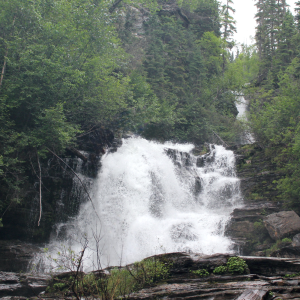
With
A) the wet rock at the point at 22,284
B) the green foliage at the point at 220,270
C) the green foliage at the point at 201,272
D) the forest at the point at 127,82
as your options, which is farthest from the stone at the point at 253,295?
the forest at the point at 127,82

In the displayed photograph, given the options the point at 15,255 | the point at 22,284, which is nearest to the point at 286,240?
the point at 22,284

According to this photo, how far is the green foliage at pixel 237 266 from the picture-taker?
689cm

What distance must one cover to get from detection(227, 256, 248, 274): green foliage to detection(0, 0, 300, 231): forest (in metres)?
8.82

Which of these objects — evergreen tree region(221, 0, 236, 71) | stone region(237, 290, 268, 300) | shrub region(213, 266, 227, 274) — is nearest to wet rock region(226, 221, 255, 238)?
shrub region(213, 266, 227, 274)

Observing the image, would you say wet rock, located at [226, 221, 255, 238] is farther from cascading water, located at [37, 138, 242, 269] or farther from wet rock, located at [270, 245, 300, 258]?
wet rock, located at [270, 245, 300, 258]

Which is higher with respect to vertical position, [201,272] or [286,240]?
[286,240]

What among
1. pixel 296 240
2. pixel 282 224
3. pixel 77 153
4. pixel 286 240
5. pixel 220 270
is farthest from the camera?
pixel 77 153

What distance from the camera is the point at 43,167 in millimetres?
15609

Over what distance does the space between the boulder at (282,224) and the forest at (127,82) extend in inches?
63.4

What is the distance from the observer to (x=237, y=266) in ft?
22.9

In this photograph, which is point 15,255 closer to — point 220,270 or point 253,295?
point 220,270

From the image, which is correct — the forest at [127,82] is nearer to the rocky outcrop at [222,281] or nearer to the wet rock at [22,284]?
the wet rock at [22,284]

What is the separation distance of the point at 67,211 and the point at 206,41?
2990 centimetres

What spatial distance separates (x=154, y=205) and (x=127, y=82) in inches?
378
